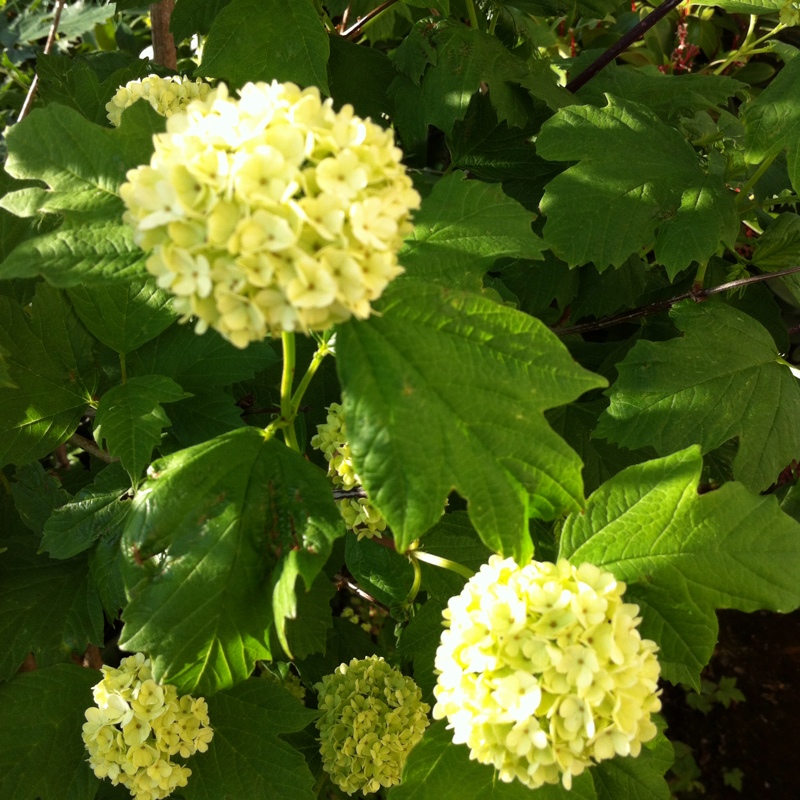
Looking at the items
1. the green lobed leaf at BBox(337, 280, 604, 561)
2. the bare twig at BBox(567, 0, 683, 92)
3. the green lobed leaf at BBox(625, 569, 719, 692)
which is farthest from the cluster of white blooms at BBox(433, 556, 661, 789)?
the bare twig at BBox(567, 0, 683, 92)

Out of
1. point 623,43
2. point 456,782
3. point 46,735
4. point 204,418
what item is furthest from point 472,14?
point 46,735

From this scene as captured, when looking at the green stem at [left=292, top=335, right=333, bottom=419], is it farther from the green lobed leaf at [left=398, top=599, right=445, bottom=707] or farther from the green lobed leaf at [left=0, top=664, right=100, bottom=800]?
the green lobed leaf at [left=0, top=664, right=100, bottom=800]

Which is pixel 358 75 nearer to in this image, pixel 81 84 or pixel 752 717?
pixel 81 84

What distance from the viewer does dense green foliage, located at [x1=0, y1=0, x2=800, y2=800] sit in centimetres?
130

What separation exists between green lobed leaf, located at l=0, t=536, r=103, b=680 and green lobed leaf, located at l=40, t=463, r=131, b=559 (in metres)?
0.22

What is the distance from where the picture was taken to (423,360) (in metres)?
1.26

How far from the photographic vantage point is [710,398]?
2.09 m

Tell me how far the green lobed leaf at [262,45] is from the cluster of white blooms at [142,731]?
1469 millimetres

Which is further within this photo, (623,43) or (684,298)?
(623,43)

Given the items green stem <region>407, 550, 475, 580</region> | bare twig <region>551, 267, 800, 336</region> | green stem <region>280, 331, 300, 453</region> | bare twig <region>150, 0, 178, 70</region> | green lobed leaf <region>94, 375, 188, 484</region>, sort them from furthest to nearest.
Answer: bare twig <region>150, 0, 178, 70</region> < bare twig <region>551, 267, 800, 336</region> < green lobed leaf <region>94, 375, 188, 484</region> < green stem <region>407, 550, 475, 580</region> < green stem <region>280, 331, 300, 453</region>

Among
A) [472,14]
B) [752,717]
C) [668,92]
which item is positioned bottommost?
[752,717]

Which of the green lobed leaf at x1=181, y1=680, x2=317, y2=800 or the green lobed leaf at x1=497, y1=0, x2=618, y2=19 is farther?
the green lobed leaf at x1=497, y1=0, x2=618, y2=19

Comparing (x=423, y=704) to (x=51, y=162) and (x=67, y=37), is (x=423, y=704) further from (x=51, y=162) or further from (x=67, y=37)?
(x=67, y=37)

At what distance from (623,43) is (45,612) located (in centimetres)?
236
